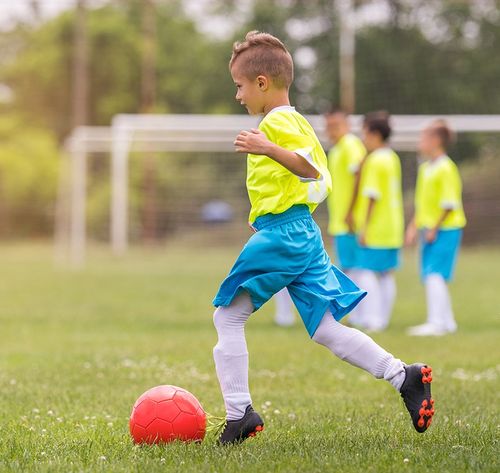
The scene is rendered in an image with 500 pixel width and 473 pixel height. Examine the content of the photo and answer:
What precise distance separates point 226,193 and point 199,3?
732 inches

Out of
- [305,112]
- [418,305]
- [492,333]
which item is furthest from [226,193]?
[492,333]

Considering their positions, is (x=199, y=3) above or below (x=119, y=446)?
above

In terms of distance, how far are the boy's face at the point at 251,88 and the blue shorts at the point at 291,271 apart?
0.53 m

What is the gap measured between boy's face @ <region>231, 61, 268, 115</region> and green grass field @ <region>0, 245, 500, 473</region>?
161 centimetres

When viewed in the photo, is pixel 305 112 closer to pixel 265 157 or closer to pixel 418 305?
pixel 418 305

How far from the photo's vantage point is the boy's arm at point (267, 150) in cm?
460

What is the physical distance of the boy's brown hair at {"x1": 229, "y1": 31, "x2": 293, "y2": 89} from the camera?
4906mm

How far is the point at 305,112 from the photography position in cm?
3425

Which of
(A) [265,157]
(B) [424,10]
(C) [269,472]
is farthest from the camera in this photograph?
(B) [424,10]

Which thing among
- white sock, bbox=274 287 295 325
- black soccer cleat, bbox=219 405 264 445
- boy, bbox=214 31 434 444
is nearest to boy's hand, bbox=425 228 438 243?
white sock, bbox=274 287 295 325

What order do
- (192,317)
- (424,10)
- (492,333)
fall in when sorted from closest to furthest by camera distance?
(492,333) → (192,317) → (424,10)

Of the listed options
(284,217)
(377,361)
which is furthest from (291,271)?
(377,361)

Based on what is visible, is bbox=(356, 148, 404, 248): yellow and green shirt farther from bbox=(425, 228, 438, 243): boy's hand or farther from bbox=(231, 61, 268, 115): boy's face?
bbox=(231, 61, 268, 115): boy's face

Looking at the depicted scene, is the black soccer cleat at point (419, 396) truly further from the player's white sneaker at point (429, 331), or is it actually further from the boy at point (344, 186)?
the boy at point (344, 186)
